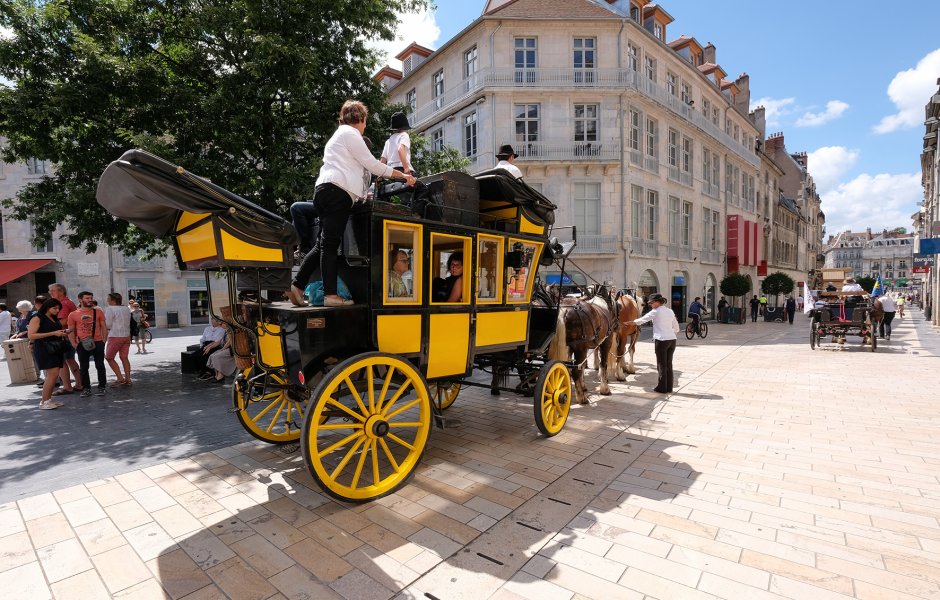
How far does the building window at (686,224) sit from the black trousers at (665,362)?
719 inches

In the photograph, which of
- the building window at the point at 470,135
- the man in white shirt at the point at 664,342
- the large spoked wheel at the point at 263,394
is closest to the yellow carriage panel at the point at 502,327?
the large spoked wheel at the point at 263,394

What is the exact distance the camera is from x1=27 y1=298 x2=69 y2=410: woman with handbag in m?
6.46

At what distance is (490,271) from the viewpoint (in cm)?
454

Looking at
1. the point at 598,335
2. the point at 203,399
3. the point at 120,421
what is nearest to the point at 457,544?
the point at 598,335

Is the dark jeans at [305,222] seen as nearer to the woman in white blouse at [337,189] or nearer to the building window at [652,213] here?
the woman in white blouse at [337,189]

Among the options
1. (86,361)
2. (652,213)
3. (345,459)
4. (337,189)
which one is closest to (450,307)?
(337,189)

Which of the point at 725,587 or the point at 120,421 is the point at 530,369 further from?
the point at 120,421

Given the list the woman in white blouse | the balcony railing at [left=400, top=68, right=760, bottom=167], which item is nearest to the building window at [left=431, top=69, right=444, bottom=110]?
the balcony railing at [left=400, top=68, right=760, bottom=167]

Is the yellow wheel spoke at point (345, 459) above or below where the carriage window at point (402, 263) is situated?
below

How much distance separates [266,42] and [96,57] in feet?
8.43

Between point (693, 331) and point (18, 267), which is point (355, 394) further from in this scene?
point (18, 267)

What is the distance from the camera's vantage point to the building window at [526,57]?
60.3 feet

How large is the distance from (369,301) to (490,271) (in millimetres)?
1463

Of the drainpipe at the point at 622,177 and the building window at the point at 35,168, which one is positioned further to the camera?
the building window at the point at 35,168
